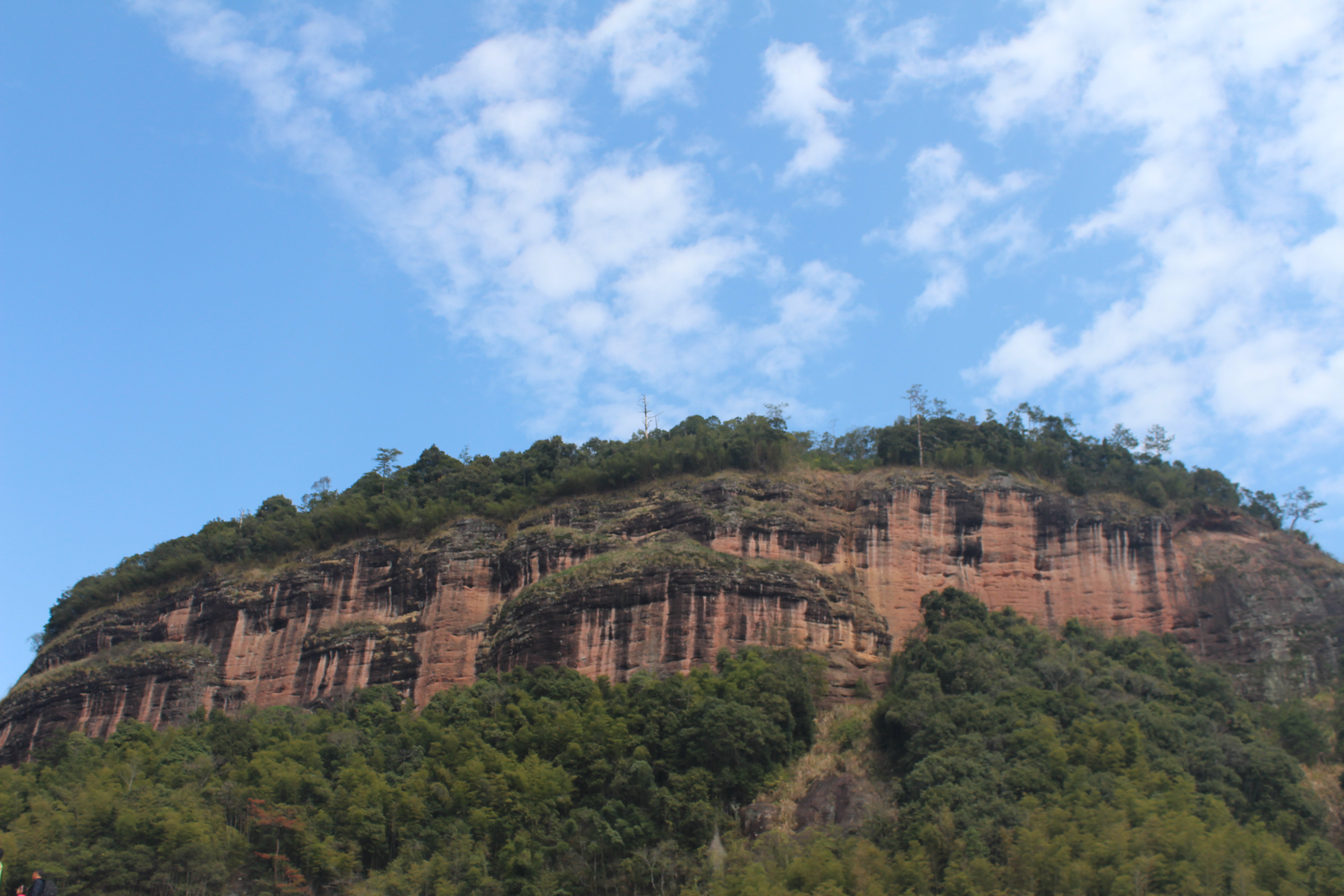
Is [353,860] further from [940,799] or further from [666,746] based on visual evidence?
[940,799]

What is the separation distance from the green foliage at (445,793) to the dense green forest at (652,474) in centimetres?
1194

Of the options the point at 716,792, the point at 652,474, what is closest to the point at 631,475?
the point at 652,474

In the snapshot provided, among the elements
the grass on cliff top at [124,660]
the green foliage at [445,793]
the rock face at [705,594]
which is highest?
the rock face at [705,594]

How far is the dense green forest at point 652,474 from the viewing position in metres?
52.1

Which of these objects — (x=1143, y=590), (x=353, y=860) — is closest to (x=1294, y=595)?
(x=1143, y=590)

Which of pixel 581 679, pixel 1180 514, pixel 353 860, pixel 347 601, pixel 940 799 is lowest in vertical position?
pixel 353 860

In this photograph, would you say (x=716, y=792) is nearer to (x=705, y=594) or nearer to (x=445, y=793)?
(x=445, y=793)

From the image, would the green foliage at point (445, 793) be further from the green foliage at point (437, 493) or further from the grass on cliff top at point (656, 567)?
the green foliage at point (437, 493)

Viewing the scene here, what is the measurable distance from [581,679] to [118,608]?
2472 cm

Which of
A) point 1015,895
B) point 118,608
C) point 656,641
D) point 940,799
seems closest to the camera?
point 1015,895

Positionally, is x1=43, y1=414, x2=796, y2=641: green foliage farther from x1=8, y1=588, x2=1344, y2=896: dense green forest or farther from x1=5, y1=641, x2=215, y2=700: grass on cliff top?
x1=8, y1=588, x2=1344, y2=896: dense green forest

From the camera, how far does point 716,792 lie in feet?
121

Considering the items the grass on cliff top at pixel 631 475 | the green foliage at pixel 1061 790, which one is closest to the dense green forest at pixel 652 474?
the grass on cliff top at pixel 631 475

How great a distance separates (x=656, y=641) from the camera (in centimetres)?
4378
